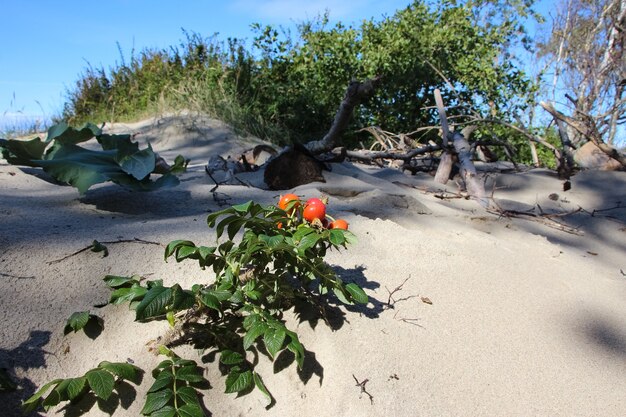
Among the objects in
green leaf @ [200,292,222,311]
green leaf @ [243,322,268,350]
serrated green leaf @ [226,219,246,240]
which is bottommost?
green leaf @ [243,322,268,350]

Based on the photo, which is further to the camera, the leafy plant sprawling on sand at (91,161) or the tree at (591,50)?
the tree at (591,50)

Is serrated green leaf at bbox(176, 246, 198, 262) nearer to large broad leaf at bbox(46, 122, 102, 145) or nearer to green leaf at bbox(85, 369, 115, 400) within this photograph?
green leaf at bbox(85, 369, 115, 400)

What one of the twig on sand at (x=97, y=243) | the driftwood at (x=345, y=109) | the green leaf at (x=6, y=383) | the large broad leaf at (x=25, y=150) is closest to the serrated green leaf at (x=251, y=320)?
the green leaf at (x=6, y=383)

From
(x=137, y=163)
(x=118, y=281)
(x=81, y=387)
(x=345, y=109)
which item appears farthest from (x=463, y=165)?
(x=81, y=387)

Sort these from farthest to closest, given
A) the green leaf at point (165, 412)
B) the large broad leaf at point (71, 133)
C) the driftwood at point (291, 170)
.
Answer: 1. the driftwood at point (291, 170)
2. the large broad leaf at point (71, 133)
3. the green leaf at point (165, 412)

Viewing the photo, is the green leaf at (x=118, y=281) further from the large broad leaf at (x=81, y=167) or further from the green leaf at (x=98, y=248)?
the large broad leaf at (x=81, y=167)

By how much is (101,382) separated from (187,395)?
21cm

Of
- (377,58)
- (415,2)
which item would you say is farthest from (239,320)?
(415,2)

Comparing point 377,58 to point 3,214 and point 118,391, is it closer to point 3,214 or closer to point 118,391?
point 3,214

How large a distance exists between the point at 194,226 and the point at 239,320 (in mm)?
758

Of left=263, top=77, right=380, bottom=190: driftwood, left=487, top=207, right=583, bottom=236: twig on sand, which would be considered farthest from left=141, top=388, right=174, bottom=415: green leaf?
left=487, top=207, right=583, bottom=236: twig on sand

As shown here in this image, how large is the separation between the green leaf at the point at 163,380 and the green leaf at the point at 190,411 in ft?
0.27

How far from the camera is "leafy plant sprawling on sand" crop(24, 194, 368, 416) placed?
1.15 metres

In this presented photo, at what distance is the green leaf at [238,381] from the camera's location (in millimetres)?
1175
